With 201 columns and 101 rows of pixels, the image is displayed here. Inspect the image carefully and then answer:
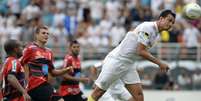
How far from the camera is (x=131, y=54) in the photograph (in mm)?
14125

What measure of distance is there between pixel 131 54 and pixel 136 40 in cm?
30

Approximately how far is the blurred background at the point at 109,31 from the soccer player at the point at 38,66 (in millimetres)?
6698

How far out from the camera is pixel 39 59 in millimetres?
13891

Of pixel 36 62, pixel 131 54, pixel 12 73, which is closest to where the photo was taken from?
pixel 12 73

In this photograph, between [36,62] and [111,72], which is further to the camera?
[111,72]

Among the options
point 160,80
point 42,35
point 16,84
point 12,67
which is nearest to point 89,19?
point 160,80

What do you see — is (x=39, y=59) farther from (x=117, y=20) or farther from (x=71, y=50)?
(x=117, y=20)

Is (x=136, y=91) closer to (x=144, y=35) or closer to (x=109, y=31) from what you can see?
(x=144, y=35)

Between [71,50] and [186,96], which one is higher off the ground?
[71,50]

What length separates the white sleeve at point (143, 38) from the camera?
1371 cm

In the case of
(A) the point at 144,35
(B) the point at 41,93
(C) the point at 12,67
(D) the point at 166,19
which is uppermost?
(D) the point at 166,19

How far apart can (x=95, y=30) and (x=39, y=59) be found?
9.77m

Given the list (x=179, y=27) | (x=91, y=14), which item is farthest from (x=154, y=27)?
(x=91, y=14)

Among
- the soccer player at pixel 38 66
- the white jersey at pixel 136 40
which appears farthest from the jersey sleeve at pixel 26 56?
the white jersey at pixel 136 40
